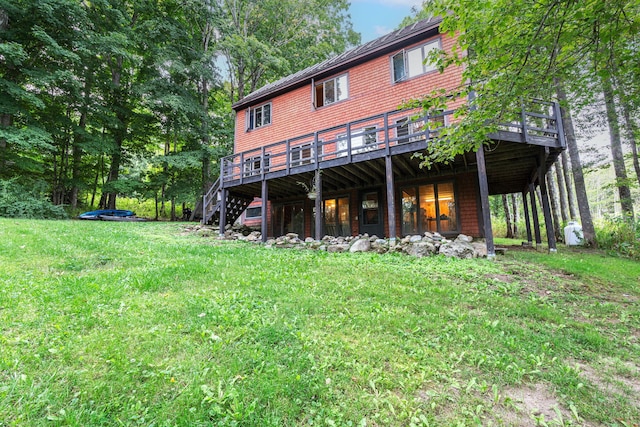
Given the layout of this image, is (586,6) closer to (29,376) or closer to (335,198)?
(29,376)

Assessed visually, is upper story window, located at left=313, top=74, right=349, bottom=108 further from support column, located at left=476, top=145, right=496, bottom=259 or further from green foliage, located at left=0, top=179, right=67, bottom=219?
green foliage, located at left=0, top=179, right=67, bottom=219

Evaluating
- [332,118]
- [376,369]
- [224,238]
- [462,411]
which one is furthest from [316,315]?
[332,118]

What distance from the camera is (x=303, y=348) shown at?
2.55 metres

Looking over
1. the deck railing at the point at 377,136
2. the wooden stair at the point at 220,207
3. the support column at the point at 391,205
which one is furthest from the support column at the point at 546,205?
the wooden stair at the point at 220,207

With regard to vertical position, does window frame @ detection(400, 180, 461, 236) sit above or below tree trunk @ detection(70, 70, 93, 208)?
below

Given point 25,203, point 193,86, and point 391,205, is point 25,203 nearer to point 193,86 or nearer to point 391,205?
point 193,86

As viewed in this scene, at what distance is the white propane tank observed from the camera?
1089cm

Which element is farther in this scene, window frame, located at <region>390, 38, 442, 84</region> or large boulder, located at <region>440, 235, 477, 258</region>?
window frame, located at <region>390, 38, 442, 84</region>

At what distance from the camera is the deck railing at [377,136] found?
24.6 feet

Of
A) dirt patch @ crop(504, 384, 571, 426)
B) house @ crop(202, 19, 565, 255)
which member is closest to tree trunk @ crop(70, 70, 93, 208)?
house @ crop(202, 19, 565, 255)

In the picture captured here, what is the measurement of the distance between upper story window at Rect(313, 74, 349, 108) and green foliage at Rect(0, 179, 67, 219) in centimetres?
1397

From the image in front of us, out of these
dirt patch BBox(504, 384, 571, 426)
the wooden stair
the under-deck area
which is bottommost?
dirt patch BBox(504, 384, 571, 426)

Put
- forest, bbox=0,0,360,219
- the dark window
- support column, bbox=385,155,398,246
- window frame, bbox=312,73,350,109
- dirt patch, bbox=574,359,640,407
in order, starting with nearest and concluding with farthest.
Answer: dirt patch, bbox=574,359,640,407
support column, bbox=385,155,398,246
window frame, bbox=312,73,350,109
forest, bbox=0,0,360,219
the dark window

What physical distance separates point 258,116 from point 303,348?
1446 centimetres
